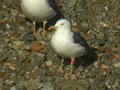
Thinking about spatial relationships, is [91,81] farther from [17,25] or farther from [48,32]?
[17,25]

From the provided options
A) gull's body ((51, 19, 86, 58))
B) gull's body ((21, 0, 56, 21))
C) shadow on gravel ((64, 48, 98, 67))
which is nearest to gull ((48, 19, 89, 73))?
gull's body ((51, 19, 86, 58))

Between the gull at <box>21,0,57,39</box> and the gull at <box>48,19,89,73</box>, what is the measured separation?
1545 mm

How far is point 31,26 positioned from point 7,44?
152cm

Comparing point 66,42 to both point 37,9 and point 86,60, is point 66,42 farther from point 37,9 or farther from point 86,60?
point 37,9

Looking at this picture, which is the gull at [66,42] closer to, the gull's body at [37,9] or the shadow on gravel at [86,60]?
the shadow on gravel at [86,60]

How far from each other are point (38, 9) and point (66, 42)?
2.17m

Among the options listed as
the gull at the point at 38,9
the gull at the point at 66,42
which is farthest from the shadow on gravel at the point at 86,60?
the gull at the point at 38,9

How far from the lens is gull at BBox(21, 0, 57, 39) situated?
9.12 meters

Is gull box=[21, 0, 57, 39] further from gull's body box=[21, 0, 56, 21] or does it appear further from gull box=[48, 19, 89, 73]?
gull box=[48, 19, 89, 73]

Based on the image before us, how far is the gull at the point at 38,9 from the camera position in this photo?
9.12 meters

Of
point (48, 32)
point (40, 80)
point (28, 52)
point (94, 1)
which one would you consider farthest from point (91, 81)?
point (94, 1)

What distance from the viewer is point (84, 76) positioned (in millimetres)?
8375

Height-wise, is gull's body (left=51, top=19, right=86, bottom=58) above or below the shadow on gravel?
above

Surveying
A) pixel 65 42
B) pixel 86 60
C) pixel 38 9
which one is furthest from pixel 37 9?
pixel 86 60
